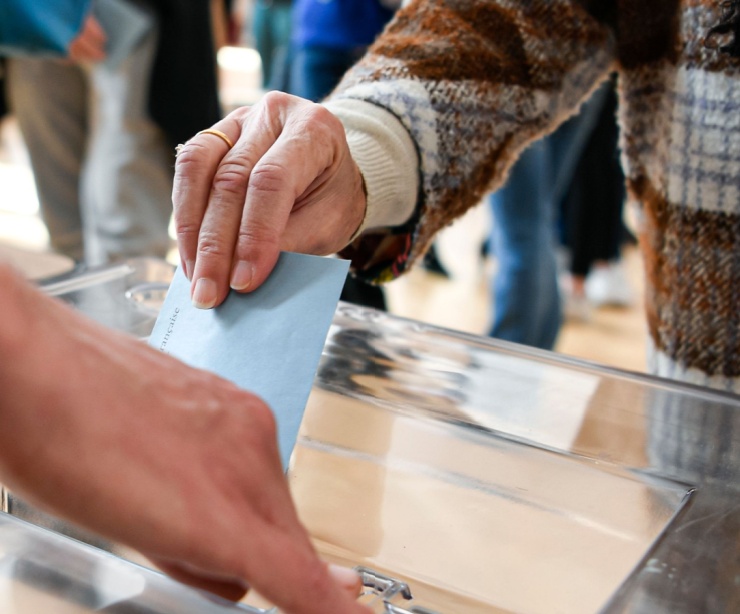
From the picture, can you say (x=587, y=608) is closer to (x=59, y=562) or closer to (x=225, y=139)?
(x=59, y=562)

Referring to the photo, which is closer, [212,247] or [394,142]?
[212,247]

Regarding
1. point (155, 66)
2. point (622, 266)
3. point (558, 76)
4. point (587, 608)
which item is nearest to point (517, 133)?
point (558, 76)

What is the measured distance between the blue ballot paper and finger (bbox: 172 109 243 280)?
0.02 metres

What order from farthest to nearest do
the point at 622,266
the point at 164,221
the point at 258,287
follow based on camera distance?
1. the point at 622,266
2. the point at 164,221
3. the point at 258,287

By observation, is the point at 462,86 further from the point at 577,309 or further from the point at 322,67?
the point at 577,309

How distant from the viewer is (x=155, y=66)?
1454 millimetres

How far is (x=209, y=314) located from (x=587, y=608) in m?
0.26

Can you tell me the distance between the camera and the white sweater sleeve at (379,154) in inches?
24.8

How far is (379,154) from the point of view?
636 mm

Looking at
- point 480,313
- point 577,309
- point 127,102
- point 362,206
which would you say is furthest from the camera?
point 577,309

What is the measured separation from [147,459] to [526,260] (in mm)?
1256

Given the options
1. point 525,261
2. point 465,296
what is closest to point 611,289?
point 465,296

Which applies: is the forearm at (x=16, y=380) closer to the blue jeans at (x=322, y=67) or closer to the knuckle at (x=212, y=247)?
the knuckle at (x=212, y=247)

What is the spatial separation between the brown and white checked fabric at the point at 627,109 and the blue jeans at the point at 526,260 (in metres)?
0.67
